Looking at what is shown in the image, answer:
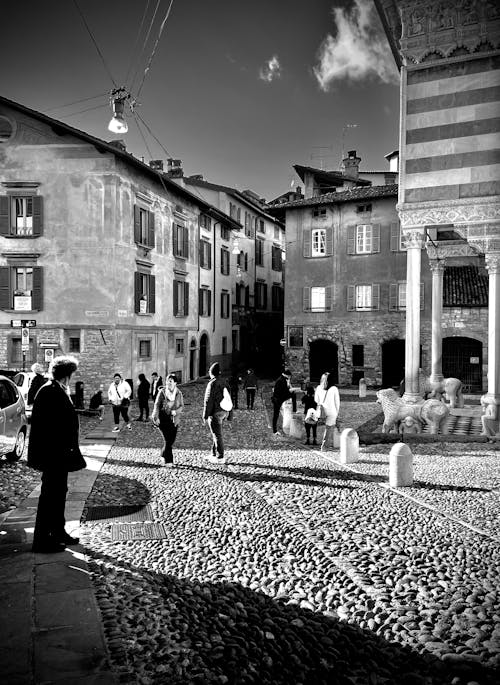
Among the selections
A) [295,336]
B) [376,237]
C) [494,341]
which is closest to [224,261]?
[295,336]

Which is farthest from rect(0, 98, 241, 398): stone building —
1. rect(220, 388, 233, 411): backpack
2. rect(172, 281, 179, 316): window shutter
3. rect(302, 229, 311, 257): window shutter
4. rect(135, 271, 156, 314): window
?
rect(220, 388, 233, 411): backpack

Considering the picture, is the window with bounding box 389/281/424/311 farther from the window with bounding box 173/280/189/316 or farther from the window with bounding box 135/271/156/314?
the window with bounding box 135/271/156/314

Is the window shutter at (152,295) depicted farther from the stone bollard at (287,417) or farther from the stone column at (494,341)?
the stone column at (494,341)

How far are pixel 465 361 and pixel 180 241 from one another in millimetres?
15599

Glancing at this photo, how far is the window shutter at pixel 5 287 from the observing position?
2248 cm

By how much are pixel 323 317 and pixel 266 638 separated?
26307 mm

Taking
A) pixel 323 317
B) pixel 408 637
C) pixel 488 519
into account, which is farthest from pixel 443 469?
pixel 323 317

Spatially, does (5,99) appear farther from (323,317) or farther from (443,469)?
(443,469)

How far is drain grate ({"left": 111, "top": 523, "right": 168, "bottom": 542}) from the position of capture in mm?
6168

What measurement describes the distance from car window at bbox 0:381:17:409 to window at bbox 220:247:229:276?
88.8 feet

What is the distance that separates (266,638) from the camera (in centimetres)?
411

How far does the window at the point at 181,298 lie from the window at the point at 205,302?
7.22 feet

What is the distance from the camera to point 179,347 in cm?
2939

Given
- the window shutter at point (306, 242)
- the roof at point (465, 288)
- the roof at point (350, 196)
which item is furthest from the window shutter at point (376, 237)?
the roof at point (465, 288)
